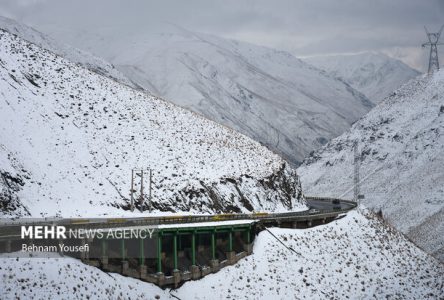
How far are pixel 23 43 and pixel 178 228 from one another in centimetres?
5962

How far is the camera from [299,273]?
6016 centimetres

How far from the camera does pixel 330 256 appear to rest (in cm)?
6725

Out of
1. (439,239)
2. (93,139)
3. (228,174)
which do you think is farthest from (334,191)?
(93,139)

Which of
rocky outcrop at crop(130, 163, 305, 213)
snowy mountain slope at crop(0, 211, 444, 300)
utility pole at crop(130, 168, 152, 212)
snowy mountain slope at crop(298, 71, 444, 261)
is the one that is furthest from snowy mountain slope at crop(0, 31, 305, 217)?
snowy mountain slope at crop(298, 71, 444, 261)

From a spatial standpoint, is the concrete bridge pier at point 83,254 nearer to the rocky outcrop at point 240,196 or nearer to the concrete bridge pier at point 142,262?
the concrete bridge pier at point 142,262

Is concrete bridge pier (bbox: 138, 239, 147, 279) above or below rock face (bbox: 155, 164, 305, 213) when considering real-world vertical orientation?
below

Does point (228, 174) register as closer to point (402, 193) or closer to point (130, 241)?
A: point (130, 241)

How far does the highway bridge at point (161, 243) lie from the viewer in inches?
1843

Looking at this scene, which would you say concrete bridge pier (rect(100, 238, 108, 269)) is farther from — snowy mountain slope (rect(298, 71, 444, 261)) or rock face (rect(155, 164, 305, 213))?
snowy mountain slope (rect(298, 71, 444, 261))

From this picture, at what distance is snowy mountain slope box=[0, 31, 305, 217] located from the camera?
69.2 m

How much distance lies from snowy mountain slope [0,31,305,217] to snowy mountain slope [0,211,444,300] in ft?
51.2

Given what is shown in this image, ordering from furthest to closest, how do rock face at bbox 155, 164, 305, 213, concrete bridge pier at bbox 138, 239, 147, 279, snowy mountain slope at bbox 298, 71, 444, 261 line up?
snowy mountain slope at bbox 298, 71, 444, 261 → rock face at bbox 155, 164, 305, 213 → concrete bridge pier at bbox 138, 239, 147, 279

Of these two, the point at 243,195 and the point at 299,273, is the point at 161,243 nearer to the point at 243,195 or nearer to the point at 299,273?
the point at 299,273

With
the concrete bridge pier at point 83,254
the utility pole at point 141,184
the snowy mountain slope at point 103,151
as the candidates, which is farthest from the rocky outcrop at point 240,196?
the concrete bridge pier at point 83,254
